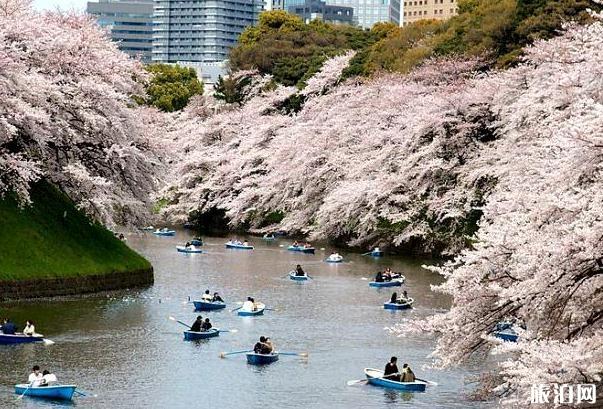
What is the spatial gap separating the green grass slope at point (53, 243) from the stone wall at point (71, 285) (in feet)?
0.70

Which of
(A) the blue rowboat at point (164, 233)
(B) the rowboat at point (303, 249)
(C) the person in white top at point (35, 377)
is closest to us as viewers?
(C) the person in white top at point (35, 377)

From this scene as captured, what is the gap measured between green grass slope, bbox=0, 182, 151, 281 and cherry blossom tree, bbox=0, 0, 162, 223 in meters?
1.03

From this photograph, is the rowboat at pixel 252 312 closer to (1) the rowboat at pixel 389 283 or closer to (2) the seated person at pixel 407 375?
(1) the rowboat at pixel 389 283

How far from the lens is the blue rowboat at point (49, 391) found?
98.3 feet

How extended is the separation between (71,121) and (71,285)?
271 inches

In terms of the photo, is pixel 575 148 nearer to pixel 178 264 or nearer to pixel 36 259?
pixel 36 259

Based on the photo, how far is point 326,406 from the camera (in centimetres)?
3016

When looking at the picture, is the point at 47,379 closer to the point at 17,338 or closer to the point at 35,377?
the point at 35,377

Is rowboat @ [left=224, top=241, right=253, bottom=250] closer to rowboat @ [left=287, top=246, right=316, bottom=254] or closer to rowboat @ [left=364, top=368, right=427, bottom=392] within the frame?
rowboat @ [left=287, top=246, right=316, bottom=254]

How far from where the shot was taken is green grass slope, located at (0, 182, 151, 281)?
148 feet

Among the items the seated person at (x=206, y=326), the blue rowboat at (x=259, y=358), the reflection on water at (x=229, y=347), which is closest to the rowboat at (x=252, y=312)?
the reflection on water at (x=229, y=347)

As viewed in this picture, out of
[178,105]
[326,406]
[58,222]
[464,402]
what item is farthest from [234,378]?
[178,105]

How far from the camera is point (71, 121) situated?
48.9m

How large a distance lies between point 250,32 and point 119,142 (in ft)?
274
